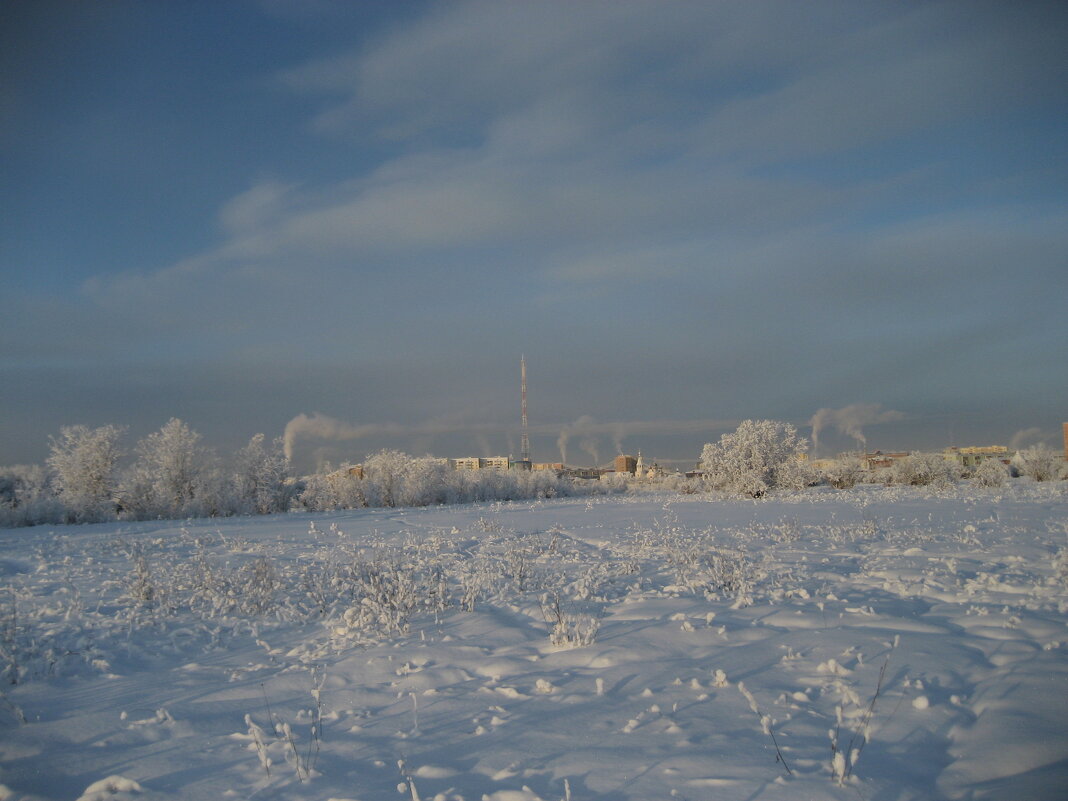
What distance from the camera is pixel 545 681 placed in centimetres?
502

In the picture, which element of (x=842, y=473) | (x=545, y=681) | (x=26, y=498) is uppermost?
(x=26, y=498)

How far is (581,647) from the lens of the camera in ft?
19.5

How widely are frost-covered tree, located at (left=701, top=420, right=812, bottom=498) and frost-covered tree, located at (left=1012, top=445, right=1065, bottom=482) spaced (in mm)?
16682

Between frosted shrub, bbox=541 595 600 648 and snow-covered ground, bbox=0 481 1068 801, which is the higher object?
frosted shrub, bbox=541 595 600 648

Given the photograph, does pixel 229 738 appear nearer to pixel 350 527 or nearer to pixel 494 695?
pixel 494 695

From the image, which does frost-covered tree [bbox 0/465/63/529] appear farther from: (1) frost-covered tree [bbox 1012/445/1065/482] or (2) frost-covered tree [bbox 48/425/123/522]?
(1) frost-covered tree [bbox 1012/445/1065/482]

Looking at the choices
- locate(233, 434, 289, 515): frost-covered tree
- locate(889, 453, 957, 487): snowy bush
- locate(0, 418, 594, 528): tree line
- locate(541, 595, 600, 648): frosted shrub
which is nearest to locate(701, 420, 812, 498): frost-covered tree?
locate(889, 453, 957, 487): snowy bush

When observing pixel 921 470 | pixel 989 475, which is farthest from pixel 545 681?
pixel 921 470

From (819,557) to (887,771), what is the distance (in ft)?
26.2

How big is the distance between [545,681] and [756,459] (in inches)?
1301

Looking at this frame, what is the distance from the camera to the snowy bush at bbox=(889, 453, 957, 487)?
38719mm

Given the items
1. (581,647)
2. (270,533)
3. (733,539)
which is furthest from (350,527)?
(581,647)

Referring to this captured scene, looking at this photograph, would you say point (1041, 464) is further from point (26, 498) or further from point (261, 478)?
point (26, 498)

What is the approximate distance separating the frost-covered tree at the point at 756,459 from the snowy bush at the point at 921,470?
8172 millimetres
